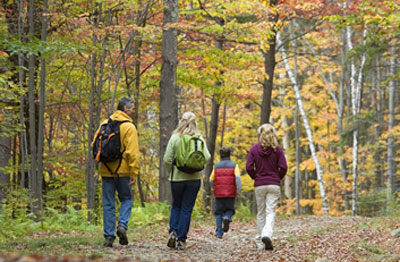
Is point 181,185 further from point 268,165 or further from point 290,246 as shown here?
point 290,246

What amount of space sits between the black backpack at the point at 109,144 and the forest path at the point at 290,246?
4.33 ft

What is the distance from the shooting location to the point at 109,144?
24.2ft

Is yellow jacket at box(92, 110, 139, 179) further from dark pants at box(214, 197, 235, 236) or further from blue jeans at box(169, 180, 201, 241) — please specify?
dark pants at box(214, 197, 235, 236)

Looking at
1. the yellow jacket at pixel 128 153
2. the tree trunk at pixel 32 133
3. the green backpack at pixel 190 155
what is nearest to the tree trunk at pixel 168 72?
the tree trunk at pixel 32 133

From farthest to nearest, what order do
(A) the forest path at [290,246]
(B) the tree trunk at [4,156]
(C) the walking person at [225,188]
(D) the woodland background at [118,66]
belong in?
(B) the tree trunk at [4,156], (D) the woodland background at [118,66], (C) the walking person at [225,188], (A) the forest path at [290,246]

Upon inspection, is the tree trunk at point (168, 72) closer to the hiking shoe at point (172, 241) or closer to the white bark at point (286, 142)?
the hiking shoe at point (172, 241)

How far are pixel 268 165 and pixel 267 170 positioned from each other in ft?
0.28

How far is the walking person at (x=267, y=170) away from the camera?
8.46 meters

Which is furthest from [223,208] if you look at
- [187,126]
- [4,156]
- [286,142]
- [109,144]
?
[286,142]

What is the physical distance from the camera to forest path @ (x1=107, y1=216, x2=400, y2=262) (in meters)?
7.16

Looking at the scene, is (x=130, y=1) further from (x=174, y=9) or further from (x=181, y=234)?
(x=181, y=234)

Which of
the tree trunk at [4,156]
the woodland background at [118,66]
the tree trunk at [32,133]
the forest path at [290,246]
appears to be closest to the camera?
the forest path at [290,246]

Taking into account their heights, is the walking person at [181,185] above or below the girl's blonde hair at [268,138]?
below

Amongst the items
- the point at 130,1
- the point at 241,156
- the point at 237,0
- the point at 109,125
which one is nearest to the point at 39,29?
the point at 130,1
